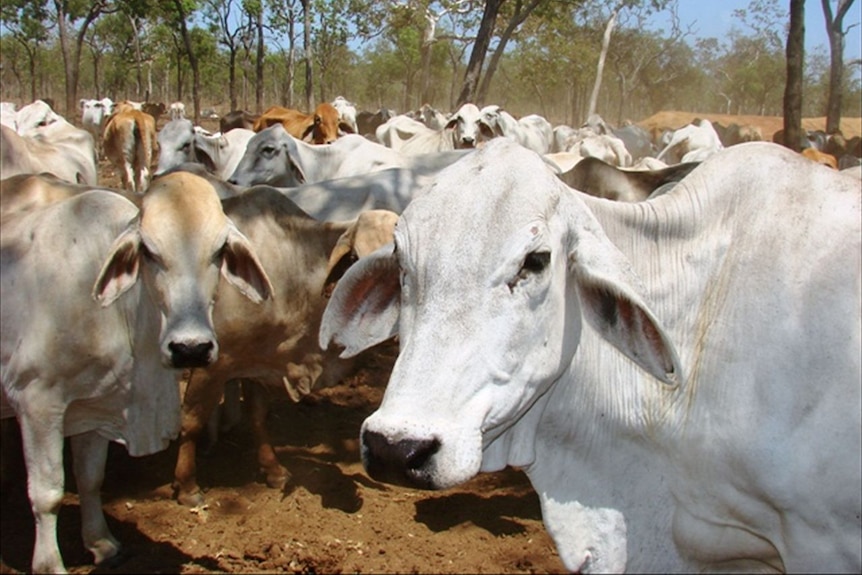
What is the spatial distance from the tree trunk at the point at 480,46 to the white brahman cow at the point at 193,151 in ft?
15.1

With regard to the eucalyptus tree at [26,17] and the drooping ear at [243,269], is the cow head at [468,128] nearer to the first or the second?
the drooping ear at [243,269]

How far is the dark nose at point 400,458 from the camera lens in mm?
1693

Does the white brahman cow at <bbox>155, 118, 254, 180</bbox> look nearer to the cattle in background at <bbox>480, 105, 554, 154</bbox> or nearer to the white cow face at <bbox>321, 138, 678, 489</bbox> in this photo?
the cattle in background at <bbox>480, 105, 554, 154</bbox>

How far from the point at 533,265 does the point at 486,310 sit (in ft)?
0.56

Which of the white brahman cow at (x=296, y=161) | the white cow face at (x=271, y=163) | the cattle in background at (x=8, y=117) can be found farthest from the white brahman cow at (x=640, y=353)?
the cattle in background at (x=8, y=117)

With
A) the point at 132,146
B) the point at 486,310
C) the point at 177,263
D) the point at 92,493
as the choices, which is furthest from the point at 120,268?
the point at 132,146

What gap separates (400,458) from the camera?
1700mm

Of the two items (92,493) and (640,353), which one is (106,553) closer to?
(92,493)

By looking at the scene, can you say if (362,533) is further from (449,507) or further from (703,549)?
(703,549)

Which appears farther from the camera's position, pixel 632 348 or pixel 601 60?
pixel 601 60

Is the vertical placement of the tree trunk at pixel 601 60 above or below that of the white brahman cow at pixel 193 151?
above

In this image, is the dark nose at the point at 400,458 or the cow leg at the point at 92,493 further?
the cow leg at the point at 92,493

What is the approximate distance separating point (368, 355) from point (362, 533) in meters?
2.24

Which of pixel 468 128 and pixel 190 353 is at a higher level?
pixel 468 128
